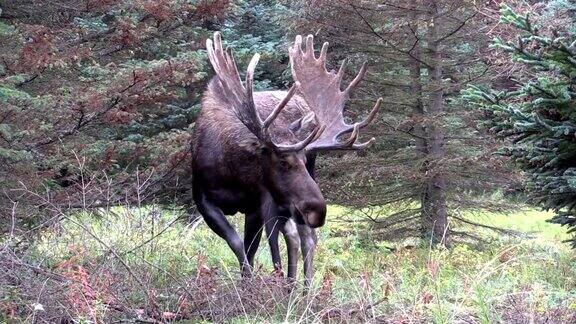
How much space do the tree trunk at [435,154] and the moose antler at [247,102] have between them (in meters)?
4.07

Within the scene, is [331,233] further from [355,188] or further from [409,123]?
[409,123]

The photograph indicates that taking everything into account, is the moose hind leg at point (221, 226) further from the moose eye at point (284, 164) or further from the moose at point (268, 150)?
the moose eye at point (284, 164)

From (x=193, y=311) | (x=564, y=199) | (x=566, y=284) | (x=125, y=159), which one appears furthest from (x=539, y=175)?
(x=125, y=159)

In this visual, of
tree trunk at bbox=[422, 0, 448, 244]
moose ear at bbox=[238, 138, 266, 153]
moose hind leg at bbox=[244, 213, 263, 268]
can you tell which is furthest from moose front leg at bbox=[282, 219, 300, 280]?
tree trunk at bbox=[422, 0, 448, 244]

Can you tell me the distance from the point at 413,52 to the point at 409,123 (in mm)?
987

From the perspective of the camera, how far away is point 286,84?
11.5 m

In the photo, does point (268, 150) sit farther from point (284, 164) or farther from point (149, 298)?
point (149, 298)

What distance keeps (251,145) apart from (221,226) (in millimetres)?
802

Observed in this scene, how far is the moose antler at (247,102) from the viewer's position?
662 centimetres

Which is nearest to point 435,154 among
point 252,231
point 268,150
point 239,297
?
point 252,231

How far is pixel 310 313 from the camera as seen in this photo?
18.4ft

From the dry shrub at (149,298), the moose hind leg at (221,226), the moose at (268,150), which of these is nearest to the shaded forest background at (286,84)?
the moose hind leg at (221,226)

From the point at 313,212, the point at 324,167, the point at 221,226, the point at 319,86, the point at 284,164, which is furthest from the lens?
the point at 324,167

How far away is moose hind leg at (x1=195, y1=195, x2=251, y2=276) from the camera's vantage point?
7176mm
